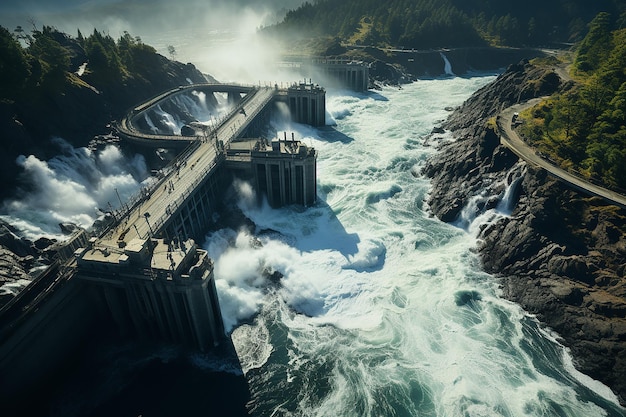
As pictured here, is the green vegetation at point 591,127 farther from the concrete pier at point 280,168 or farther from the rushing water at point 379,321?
the concrete pier at point 280,168

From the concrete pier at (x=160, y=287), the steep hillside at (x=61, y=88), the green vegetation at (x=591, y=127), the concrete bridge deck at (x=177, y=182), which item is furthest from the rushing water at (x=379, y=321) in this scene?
the steep hillside at (x=61, y=88)

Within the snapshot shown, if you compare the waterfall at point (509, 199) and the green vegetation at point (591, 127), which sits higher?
the green vegetation at point (591, 127)

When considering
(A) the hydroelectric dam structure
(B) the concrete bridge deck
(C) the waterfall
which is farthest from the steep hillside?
(C) the waterfall

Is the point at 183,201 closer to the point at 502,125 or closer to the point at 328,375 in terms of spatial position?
the point at 328,375

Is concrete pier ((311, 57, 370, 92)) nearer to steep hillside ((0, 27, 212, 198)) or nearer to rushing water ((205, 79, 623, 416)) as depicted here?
steep hillside ((0, 27, 212, 198))

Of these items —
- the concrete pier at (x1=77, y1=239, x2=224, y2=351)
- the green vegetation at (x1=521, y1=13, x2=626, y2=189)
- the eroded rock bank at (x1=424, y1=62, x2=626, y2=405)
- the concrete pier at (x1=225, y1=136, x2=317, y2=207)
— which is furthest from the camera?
the concrete pier at (x1=225, y1=136, x2=317, y2=207)
